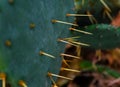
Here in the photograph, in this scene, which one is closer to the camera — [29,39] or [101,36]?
[29,39]

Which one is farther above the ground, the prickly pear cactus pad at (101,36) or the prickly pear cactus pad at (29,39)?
the prickly pear cactus pad at (29,39)

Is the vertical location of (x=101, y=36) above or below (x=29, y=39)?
below

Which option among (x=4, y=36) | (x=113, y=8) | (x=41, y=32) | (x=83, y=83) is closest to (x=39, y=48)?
(x=41, y=32)

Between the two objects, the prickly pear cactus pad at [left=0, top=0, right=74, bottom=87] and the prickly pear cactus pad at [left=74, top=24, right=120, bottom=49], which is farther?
the prickly pear cactus pad at [left=74, top=24, right=120, bottom=49]

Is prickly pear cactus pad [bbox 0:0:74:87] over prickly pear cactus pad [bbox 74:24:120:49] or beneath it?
over

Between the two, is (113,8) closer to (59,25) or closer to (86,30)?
(86,30)
